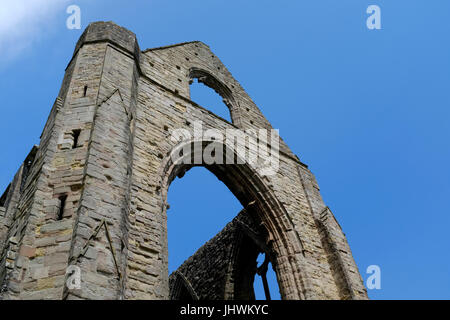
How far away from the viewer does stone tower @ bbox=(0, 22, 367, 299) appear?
4336 millimetres

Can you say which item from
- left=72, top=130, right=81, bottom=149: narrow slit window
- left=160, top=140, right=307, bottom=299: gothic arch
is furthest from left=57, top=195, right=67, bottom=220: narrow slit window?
left=160, top=140, right=307, bottom=299: gothic arch

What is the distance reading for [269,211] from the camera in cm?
862

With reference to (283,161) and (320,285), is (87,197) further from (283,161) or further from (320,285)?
(283,161)

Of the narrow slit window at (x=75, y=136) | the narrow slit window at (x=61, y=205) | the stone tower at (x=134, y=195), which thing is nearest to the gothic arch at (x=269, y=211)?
the stone tower at (x=134, y=195)

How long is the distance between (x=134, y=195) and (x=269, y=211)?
3.51 meters

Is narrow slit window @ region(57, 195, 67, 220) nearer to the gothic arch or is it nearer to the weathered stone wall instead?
the gothic arch

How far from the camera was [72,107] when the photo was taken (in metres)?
6.23

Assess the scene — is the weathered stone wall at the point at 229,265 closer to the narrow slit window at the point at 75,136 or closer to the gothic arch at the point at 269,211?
the gothic arch at the point at 269,211

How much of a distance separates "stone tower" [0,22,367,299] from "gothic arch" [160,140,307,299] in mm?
22

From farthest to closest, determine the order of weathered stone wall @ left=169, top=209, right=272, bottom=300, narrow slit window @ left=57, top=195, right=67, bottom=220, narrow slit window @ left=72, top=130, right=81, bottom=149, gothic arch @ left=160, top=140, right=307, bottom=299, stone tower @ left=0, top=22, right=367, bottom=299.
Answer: weathered stone wall @ left=169, top=209, right=272, bottom=300
gothic arch @ left=160, top=140, right=307, bottom=299
narrow slit window @ left=72, top=130, right=81, bottom=149
narrow slit window @ left=57, top=195, right=67, bottom=220
stone tower @ left=0, top=22, right=367, bottom=299
